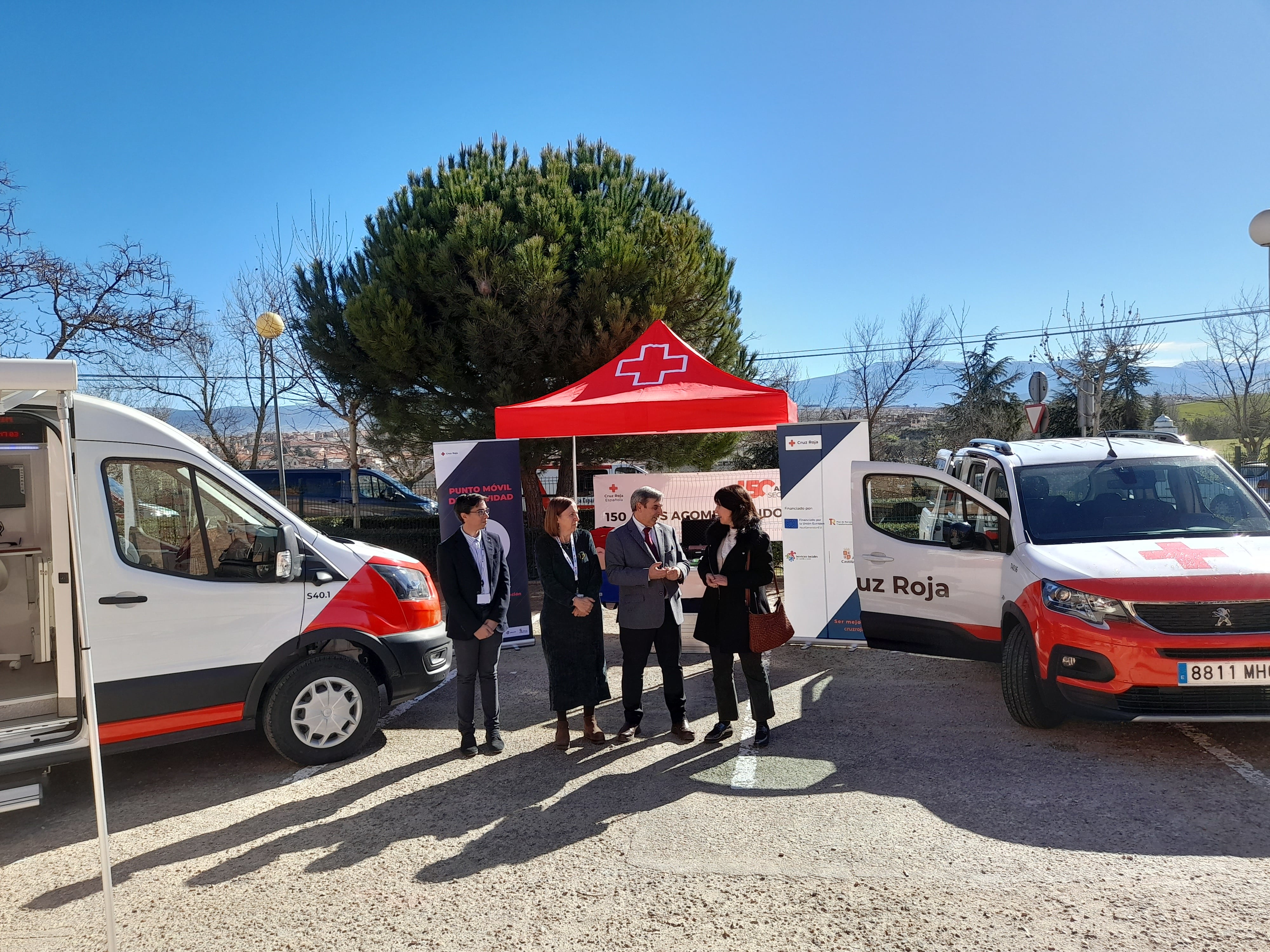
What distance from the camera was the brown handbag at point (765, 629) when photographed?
213 inches

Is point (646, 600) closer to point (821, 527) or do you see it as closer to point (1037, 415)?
point (821, 527)

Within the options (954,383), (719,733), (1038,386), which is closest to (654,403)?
(719,733)

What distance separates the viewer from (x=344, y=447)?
20.6 meters

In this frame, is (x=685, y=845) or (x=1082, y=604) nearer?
(x=685, y=845)

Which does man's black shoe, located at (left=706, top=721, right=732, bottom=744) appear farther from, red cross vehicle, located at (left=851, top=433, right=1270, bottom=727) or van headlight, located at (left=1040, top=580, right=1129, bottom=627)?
van headlight, located at (left=1040, top=580, right=1129, bottom=627)

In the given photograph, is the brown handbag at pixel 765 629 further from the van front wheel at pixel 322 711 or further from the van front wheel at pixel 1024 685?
the van front wheel at pixel 322 711

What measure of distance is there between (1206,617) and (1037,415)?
352 inches

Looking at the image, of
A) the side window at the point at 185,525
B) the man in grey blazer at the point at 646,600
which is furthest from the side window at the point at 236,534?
the man in grey blazer at the point at 646,600

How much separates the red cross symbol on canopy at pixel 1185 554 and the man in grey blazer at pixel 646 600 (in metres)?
2.83

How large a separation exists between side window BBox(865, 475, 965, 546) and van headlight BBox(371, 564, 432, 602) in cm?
356

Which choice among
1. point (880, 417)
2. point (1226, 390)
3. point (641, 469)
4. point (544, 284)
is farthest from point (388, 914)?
point (1226, 390)

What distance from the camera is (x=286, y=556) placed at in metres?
5.21

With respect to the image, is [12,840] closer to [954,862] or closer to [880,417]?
[954,862]

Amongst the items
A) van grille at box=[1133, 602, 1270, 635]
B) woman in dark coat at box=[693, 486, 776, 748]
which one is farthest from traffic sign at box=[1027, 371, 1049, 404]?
woman in dark coat at box=[693, 486, 776, 748]
